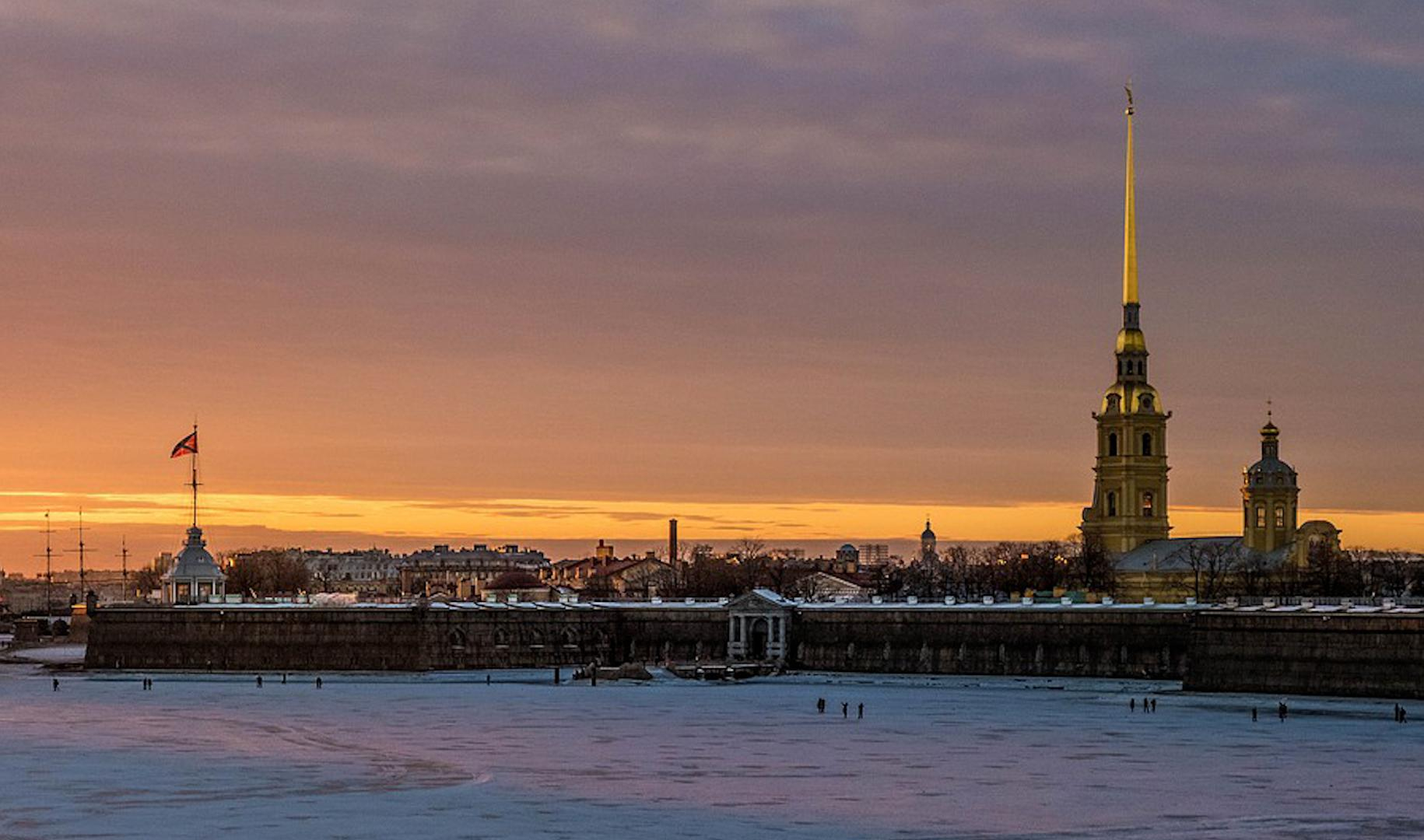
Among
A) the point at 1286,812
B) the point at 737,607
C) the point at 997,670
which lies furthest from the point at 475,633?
the point at 1286,812

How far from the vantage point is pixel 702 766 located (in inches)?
3265

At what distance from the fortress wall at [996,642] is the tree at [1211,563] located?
43385mm

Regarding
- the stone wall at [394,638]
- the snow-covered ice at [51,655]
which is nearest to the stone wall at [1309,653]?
the stone wall at [394,638]

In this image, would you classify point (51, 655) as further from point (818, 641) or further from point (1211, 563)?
point (1211, 563)

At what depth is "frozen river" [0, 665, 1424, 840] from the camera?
68.2m

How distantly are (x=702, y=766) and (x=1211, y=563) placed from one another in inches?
4345

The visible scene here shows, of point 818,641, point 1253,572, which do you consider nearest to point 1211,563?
point 1253,572

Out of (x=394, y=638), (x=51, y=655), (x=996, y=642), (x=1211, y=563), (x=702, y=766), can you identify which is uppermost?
(x=1211, y=563)

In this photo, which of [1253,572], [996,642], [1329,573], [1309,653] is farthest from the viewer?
[1253,572]

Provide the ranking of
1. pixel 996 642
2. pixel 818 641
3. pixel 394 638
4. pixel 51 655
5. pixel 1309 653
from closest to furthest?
pixel 1309 653, pixel 996 642, pixel 818 641, pixel 394 638, pixel 51 655

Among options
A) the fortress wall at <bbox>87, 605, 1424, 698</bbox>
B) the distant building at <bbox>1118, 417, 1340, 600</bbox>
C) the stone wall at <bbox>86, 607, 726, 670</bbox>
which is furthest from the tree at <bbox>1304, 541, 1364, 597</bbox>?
the stone wall at <bbox>86, 607, 726, 670</bbox>

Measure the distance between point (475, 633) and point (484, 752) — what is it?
63299 millimetres

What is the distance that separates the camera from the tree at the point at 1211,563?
184500mm

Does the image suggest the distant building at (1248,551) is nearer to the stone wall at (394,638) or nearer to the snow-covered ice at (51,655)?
the stone wall at (394,638)
